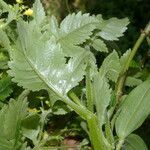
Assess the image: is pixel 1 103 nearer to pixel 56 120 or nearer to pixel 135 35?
pixel 56 120

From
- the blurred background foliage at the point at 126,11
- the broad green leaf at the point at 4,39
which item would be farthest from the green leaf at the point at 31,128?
the blurred background foliage at the point at 126,11

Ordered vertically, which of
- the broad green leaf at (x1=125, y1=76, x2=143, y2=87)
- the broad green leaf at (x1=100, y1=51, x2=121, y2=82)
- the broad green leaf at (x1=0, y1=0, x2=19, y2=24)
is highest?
the broad green leaf at (x1=0, y1=0, x2=19, y2=24)

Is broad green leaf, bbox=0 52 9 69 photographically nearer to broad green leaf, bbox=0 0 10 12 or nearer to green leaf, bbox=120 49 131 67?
broad green leaf, bbox=0 0 10 12

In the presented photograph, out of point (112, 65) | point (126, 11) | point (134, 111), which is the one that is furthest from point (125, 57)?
point (126, 11)

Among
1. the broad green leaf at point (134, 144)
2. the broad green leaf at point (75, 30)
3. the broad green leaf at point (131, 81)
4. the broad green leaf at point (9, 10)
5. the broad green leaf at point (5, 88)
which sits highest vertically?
the broad green leaf at point (9, 10)

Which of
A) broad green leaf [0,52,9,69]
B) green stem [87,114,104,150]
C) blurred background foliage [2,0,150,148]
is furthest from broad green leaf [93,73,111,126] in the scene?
blurred background foliage [2,0,150,148]

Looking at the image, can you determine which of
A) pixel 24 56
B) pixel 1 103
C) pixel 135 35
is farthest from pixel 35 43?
pixel 135 35

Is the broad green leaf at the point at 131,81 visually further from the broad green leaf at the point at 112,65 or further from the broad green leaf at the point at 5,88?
the broad green leaf at the point at 5,88
